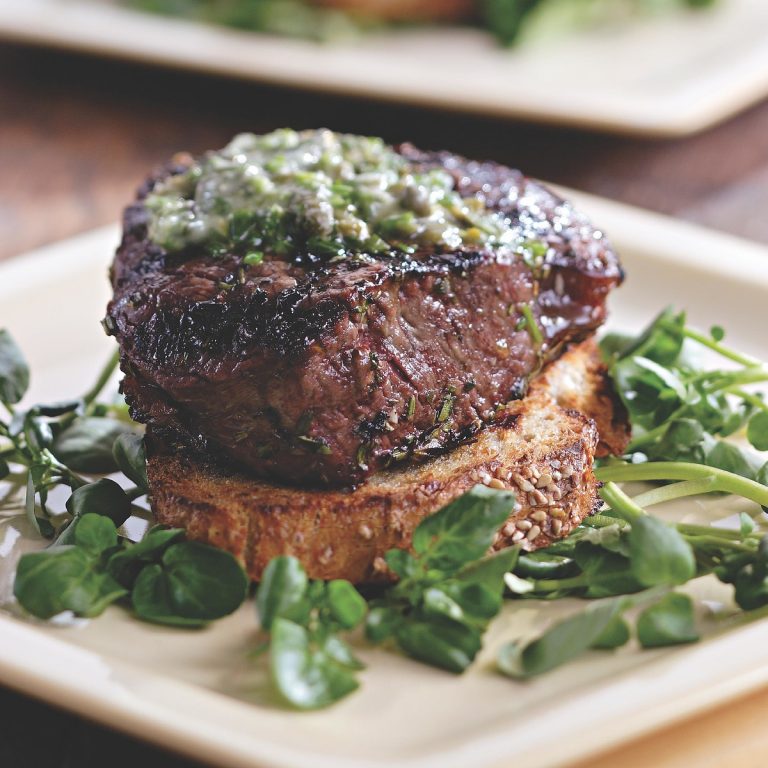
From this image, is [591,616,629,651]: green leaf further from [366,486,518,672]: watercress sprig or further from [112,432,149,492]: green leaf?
[112,432,149,492]: green leaf

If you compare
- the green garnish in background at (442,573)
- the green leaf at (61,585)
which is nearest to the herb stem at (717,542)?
the green garnish in background at (442,573)

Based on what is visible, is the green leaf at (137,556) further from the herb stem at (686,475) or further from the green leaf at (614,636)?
the herb stem at (686,475)

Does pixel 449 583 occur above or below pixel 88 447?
above

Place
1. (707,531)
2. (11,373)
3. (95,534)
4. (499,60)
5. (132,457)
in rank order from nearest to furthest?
(95,534) → (707,531) → (132,457) → (11,373) → (499,60)

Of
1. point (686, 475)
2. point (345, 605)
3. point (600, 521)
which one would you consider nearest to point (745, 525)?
point (686, 475)

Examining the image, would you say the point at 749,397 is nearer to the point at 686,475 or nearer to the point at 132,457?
the point at 686,475

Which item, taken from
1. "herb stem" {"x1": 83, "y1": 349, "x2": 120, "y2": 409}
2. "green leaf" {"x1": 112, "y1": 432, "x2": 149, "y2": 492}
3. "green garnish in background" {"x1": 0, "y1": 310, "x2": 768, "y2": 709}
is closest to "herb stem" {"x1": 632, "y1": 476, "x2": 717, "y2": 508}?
"green garnish in background" {"x1": 0, "y1": 310, "x2": 768, "y2": 709}

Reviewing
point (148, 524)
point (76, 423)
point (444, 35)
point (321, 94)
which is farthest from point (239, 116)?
point (148, 524)
